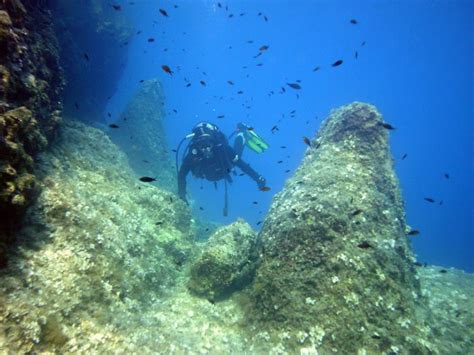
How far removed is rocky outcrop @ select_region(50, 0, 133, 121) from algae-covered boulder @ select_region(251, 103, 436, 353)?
49.7ft

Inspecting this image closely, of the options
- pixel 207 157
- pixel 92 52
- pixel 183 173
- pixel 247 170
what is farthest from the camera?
pixel 92 52

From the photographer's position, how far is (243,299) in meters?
7.09

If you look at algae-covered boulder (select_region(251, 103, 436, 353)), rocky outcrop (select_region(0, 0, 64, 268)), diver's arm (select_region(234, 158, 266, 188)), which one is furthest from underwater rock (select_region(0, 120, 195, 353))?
diver's arm (select_region(234, 158, 266, 188))

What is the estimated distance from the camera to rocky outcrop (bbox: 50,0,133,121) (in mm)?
17875

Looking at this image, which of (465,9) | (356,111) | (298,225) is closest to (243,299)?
(298,225)

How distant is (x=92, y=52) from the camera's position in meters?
22.3

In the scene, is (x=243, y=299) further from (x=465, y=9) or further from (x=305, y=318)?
(x=465, y=9)

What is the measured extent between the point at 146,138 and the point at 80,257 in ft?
52.2

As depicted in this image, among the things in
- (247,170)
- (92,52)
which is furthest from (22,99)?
(92,52)

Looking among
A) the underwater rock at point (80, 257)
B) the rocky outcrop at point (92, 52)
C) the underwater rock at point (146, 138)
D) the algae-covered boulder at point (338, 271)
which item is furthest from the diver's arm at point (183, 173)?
the rocky outcrop at point (92, 52)

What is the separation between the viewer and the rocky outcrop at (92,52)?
17875 millimetres

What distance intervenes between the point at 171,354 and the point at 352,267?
3.94 m

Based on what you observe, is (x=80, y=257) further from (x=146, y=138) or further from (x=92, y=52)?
Answer: (x=92, y=52)

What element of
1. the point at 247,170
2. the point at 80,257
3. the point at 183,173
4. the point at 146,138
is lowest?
the point at 80,257
